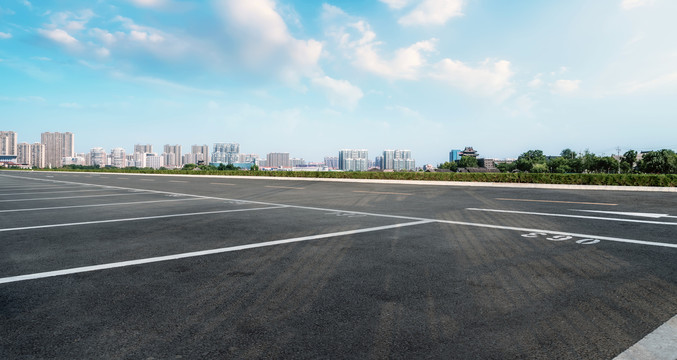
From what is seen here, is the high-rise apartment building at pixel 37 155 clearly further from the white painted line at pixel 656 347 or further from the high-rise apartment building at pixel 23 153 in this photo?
the white painted line at pixel 656 347

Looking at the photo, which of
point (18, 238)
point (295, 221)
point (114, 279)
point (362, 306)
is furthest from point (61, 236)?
point (362, 306)

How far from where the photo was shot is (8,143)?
188 meters

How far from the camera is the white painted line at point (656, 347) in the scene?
2396 mm

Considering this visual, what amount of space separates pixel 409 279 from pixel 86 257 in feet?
14.7

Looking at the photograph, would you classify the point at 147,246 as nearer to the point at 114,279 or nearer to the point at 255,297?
the point at 114,279

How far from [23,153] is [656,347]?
9855 inches

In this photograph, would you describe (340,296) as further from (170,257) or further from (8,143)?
(8,143)

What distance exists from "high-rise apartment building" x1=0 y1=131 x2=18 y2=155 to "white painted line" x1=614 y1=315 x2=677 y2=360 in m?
254

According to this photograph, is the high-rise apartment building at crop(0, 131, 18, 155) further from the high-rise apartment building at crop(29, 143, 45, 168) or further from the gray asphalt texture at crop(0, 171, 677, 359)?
the gray asphalt texture at crop(0, 171, 677, 359)

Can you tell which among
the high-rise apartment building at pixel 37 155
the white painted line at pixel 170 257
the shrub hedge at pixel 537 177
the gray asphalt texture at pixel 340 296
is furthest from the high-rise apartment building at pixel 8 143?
the white painted line at pixel 170 257

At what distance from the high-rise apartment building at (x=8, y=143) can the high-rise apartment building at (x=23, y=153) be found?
243cm

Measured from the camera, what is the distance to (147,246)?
5.73 meters

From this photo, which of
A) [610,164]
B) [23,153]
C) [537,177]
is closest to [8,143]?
[23,153]

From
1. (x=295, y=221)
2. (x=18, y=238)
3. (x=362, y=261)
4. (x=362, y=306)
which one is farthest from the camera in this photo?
(x=295, y=221)
